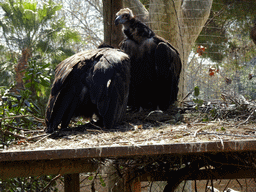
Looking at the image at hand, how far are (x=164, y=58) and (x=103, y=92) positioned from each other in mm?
1073

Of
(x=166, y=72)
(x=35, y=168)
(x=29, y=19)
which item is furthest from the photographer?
(x=29, y=19)

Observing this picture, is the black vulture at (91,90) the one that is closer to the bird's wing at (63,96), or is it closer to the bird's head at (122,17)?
the bird's wing at (63,96)

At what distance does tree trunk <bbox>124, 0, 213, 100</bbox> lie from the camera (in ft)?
14.9

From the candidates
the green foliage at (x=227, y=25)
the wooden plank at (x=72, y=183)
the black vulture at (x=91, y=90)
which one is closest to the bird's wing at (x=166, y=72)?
the black vulture at (x=91, y=90)

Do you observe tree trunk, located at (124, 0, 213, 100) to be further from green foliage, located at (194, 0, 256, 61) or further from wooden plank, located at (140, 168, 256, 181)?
wooden plank, located at (140, 168, 256, 181)

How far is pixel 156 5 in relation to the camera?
455 centimetres

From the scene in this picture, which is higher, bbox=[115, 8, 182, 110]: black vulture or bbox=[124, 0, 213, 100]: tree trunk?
bbox=[124, 0, 213, 100]: tree trunk

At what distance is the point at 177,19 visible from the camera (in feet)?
14.1

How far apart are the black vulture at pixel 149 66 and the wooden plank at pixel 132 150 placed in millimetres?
1800

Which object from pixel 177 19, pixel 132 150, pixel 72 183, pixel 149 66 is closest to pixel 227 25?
pixel 177 19

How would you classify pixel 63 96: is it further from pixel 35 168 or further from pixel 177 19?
pixel 177 19

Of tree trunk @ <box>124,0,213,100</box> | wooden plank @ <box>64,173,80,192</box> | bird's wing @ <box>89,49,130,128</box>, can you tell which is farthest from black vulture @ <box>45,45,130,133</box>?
tree trunk @ <box>124,0,213,100</box>

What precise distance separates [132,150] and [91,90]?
960 millimetres

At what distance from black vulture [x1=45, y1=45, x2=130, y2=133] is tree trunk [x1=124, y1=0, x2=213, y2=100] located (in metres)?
1.77
